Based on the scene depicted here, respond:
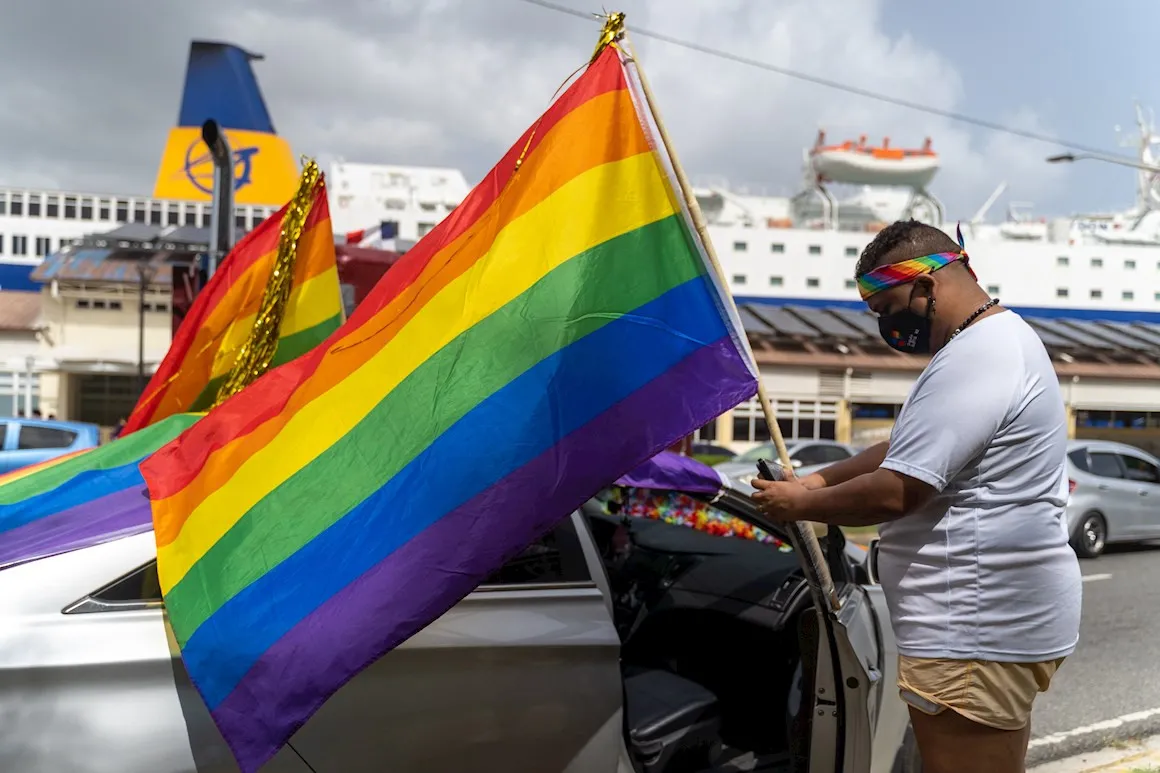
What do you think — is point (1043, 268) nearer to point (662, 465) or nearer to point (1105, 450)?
point (1105, 450)

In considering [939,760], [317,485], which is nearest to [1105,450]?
[939,760]

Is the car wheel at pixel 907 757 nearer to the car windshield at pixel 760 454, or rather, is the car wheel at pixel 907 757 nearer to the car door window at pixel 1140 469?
the car door window at pixel 1140 469

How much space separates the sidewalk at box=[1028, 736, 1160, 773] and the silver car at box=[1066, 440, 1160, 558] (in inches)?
266

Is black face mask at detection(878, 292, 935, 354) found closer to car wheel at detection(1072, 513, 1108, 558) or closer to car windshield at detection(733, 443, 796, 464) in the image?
car wheel at detection(1072, 513, 1108, 558)

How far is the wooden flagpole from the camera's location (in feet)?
6.88

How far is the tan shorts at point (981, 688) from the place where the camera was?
1899 mm

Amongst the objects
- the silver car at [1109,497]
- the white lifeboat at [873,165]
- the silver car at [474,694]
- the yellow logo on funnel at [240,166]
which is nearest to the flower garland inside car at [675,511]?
the silver car at [474,694]

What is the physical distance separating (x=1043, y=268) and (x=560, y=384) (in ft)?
171

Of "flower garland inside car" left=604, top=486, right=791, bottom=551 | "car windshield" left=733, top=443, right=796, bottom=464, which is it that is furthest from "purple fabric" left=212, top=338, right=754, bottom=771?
"car windshield" left=733, top=443, right=796, bottom=464

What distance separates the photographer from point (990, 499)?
1907mm

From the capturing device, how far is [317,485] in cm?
218

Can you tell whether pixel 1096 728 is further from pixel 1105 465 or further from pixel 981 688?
pixel 1105 465

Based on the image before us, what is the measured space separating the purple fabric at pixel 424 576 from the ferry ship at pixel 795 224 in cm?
3729

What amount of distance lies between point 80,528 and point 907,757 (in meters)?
2.93
